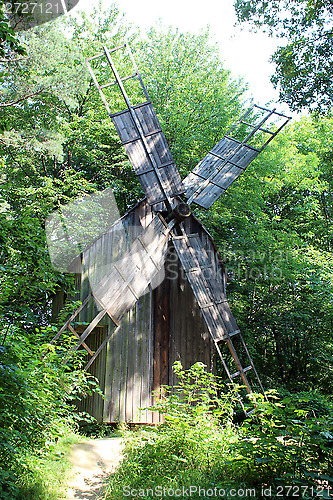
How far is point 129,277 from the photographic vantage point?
→ 753 cm

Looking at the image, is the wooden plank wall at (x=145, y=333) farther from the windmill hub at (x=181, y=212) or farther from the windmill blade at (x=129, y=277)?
the windmill blade at (x=129, y=277)

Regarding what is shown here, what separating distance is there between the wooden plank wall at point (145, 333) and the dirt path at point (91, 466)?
140 cm

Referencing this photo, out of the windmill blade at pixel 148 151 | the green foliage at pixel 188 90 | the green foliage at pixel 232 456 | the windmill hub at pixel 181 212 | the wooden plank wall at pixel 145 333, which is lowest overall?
the green foliage at pixel 232 456

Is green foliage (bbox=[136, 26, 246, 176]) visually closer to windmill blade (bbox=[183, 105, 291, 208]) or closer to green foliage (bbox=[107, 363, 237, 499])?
windmill blade (bbox=[183, 105, 291, 208])

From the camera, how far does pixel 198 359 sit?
8977mm

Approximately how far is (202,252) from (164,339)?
2.21 m

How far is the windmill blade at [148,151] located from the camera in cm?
917

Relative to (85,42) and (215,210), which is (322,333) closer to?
(215,210)

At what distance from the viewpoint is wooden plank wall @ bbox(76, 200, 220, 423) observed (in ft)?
27.7

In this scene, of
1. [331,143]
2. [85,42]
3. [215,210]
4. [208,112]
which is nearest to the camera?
[215,210]

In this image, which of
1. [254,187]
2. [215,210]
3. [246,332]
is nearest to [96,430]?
[246,332]

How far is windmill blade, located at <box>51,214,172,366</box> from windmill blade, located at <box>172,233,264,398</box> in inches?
22.0

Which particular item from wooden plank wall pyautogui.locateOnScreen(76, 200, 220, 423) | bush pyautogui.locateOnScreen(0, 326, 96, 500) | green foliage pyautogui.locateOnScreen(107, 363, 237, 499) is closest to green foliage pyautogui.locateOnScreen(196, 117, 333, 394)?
wooden plank wall pyautogui.locateOnScreen(76, 200, 220, 423)

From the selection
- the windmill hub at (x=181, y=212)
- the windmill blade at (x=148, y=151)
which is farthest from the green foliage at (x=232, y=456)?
the windmill blade at (x=148, y=151)
